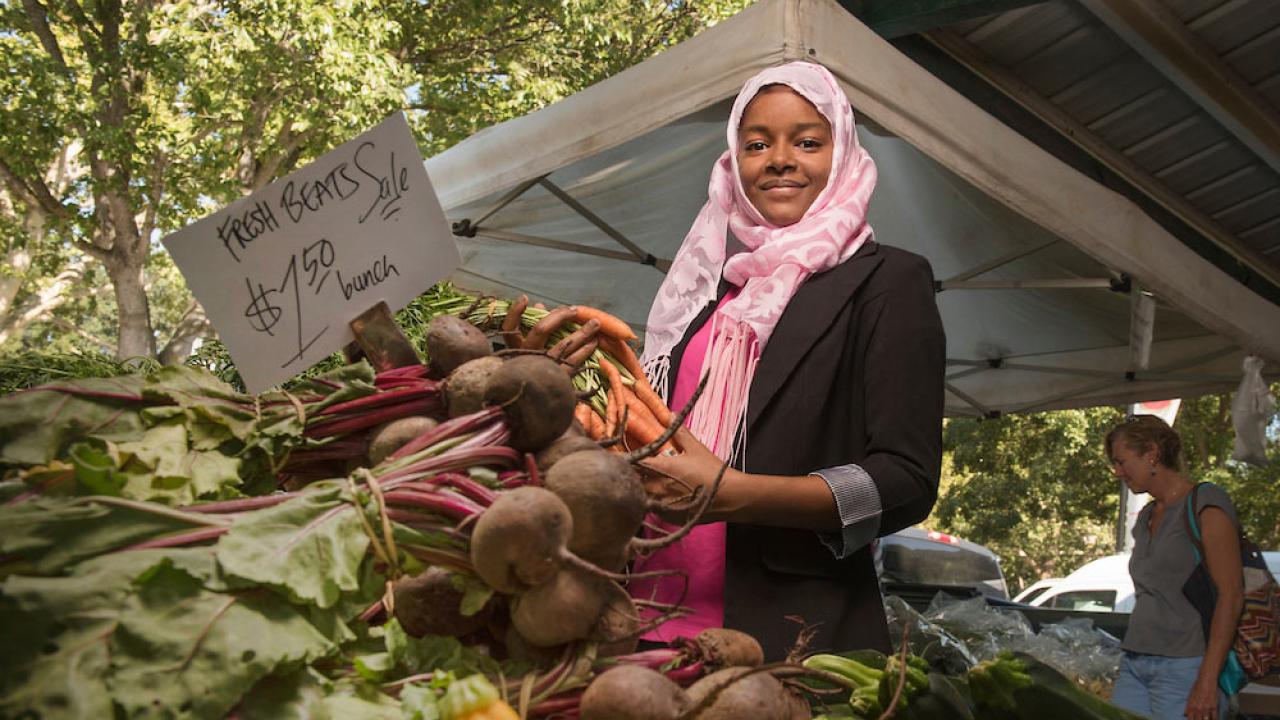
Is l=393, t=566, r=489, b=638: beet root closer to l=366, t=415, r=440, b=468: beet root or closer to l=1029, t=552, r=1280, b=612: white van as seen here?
l=366, t=415, r=440, b=468: beet root

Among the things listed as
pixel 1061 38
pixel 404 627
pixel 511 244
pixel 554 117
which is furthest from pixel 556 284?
pixel 404 627

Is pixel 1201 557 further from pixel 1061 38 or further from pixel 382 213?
pixel 382 213

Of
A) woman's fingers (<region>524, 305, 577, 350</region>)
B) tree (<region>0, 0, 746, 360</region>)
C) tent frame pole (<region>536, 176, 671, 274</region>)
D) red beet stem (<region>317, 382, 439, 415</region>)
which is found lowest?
red beet stem (<region>317, 382, 439, 415</region>)

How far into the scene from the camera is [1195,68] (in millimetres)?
4250

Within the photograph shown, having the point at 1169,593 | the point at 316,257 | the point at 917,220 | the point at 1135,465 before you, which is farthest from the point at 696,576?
the point at 1135,465

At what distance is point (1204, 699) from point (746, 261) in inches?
143

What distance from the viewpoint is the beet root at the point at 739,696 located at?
1106 mm

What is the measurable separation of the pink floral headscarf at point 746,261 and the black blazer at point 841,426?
0.03 meters

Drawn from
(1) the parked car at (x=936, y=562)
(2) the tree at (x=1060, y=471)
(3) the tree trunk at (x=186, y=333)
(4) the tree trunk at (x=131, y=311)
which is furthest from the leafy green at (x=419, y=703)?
(2) the tree at (x=1060, y=471)

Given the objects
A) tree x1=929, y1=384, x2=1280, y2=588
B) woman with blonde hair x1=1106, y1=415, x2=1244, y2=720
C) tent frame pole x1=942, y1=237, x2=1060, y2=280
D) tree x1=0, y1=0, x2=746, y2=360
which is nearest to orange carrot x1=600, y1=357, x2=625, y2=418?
tent frame pole x1=942, y1=237, x2=1060, y2=280

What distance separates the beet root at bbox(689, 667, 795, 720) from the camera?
111cm

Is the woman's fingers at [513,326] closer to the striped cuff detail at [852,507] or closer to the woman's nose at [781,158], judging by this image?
the striped cuff detail at [852,507]

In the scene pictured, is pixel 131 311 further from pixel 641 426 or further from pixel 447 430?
pixel 447 430

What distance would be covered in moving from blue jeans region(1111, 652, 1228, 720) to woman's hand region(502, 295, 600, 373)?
397cm
